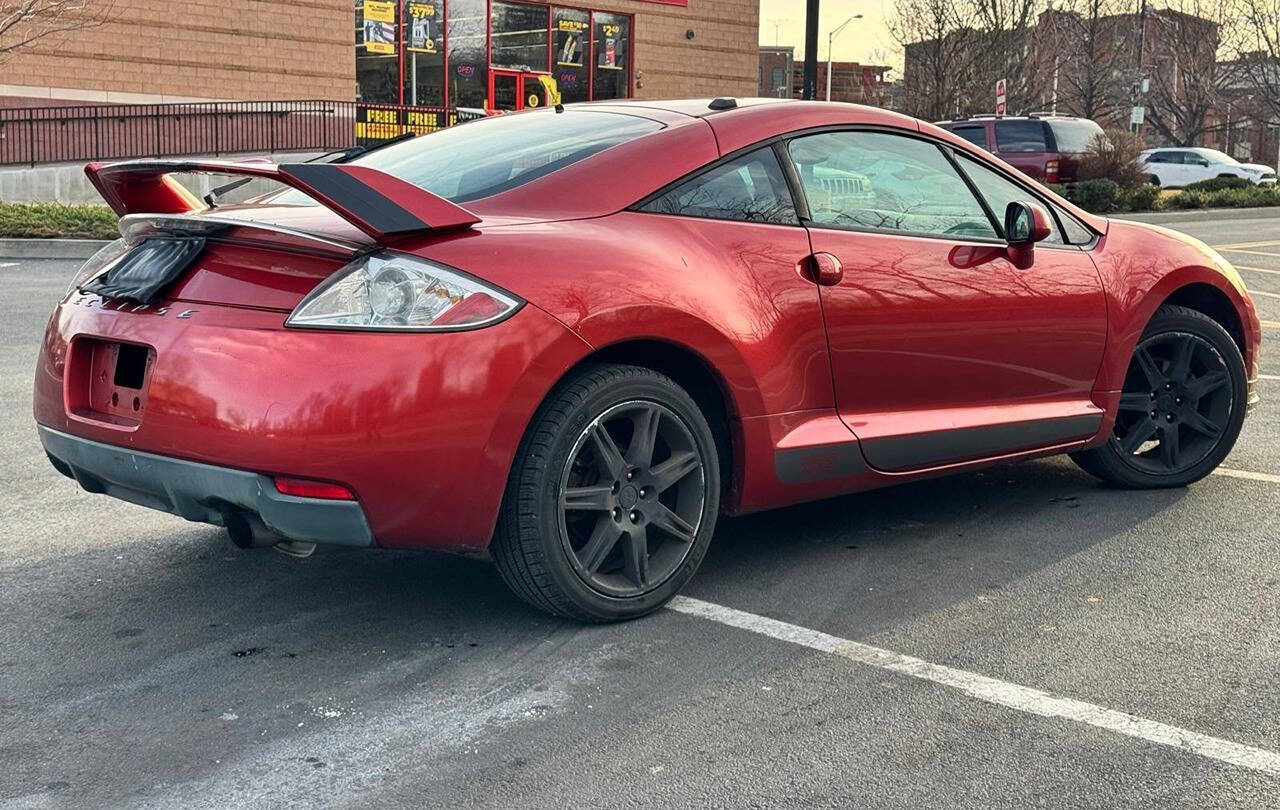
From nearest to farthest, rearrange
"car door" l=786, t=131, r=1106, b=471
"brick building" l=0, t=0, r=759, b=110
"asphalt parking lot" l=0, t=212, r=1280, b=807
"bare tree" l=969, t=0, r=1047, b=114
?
"asphalt parking lot" l=0, t=212, r=1280, b=807, "car door" l=786, t=131, r=1106, b=471, "brick building" l=0, t=0, r=759, b=110, "bare tree" l=969, t=0, r=1047, b=114

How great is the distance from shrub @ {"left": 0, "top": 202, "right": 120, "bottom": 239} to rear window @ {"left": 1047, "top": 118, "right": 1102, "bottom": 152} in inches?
617

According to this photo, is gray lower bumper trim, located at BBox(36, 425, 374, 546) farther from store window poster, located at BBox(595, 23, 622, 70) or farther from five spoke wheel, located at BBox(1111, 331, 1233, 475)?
store window poster, located at BBox(595, 23, 622, 70)

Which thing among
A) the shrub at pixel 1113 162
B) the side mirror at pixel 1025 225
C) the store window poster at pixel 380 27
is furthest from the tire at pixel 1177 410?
the store window poster at pixel 380 27

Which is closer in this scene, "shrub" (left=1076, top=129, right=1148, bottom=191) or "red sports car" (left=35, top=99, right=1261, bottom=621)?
"red sports car" (left=35, top=99, right=1261, bottom=621)

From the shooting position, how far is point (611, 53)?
3509 centimetres

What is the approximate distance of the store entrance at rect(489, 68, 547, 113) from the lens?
1289 inches

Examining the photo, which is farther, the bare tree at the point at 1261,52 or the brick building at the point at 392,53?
the bare tree at the point at 1261,52

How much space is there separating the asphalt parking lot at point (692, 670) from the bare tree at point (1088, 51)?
39996 millimetres

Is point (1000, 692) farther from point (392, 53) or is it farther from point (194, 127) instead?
point (392, 53)

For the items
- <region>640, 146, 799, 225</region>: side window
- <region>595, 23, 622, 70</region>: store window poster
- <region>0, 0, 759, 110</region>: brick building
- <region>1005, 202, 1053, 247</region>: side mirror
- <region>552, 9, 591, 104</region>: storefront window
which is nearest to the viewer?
<region>640, 146, 799, 225</region>: side window

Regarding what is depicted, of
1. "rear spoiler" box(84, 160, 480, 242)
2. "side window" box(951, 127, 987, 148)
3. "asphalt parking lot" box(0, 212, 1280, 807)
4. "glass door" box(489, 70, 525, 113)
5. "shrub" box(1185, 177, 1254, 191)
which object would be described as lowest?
"asphalt parking lot" box(0, 212, 1280, 807)

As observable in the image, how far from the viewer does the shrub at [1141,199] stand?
2553 cm

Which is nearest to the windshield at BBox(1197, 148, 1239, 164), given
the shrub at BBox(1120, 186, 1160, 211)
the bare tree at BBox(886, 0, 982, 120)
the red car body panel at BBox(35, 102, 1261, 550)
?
the bare tree at BBox(886, 0, 982, 120)

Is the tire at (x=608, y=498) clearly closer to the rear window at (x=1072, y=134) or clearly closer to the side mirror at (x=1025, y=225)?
the side mirror at (x=1025, y=225)
